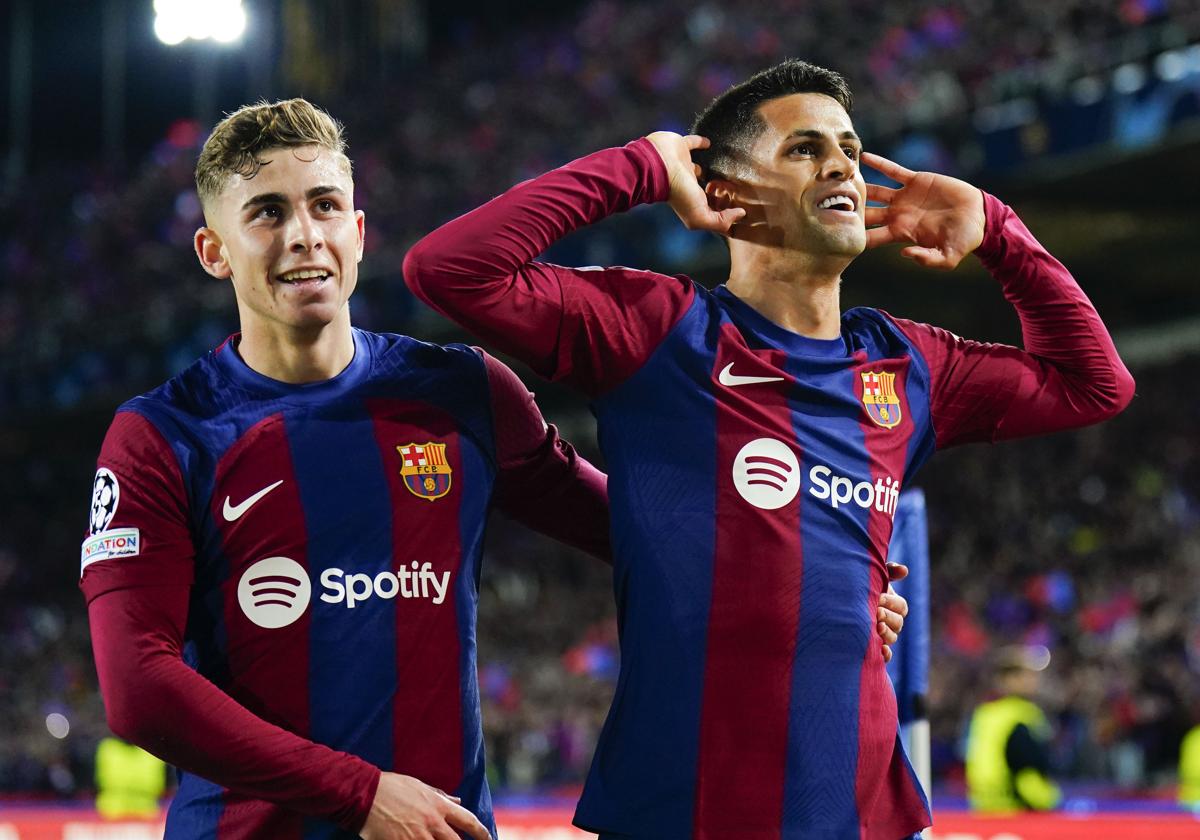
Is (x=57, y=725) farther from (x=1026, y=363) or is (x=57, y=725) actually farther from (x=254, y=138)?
(x=1026, y=363)

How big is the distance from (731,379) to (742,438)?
0.11 m

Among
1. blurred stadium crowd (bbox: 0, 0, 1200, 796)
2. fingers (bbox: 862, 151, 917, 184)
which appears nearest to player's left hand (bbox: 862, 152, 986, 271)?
fingers (bbox: 862, 151, 917, 184)

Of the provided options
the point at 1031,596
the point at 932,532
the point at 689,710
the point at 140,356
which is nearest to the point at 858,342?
the point at 689,710

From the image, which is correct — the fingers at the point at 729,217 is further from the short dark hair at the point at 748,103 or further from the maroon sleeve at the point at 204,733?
the maroon sleeve at the point at 204,733

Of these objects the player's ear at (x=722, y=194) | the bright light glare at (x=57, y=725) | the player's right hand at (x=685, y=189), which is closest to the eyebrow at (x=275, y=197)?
the player's right hand at (x=685, y=189)

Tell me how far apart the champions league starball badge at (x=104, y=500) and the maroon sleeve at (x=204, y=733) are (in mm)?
122

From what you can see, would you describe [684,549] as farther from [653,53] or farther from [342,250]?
[653,53]

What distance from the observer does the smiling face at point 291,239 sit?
102 inches

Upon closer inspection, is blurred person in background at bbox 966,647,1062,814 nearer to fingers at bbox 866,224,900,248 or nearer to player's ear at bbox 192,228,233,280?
fingers at bbox 866,224,900,248

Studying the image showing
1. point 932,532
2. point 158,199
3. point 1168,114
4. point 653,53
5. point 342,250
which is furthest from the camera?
point 158,199

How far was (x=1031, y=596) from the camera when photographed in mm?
12977

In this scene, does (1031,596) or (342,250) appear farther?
(1031,596)

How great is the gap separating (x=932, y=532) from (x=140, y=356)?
10611 millimetres

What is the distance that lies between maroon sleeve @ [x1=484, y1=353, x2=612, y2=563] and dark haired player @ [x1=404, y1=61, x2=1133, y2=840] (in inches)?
9.0
